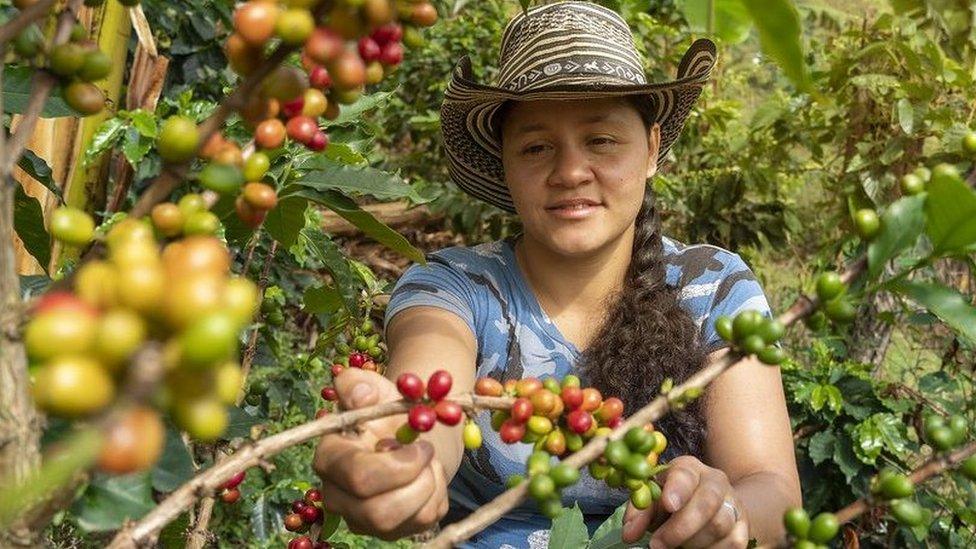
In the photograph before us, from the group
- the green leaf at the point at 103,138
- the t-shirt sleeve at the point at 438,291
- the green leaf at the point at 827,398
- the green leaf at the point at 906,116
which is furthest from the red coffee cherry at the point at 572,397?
the green leaf at the point at 906,116

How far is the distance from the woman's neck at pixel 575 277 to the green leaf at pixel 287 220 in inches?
32.9

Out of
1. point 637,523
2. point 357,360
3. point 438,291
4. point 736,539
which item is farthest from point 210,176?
point 438,291

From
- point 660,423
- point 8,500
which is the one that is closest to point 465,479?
point 660,423

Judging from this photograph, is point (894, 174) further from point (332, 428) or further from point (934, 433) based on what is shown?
point (332, 428)

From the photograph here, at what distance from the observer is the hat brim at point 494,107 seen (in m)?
1.70

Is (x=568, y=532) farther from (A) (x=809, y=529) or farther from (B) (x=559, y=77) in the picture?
(B) (x=559, y=77)

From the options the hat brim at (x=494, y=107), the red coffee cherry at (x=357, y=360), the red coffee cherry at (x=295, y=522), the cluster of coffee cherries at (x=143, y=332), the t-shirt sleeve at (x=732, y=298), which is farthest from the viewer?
the t-shirt sleeve at (x=732, y=298)

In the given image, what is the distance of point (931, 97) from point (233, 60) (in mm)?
3105

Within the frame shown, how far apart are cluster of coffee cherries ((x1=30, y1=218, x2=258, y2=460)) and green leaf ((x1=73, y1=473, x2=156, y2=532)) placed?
23 cm

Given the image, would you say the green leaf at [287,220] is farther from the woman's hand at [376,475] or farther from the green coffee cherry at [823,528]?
the green coffee cherry at [823,528]

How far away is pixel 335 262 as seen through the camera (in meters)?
1.46

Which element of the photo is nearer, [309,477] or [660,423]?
[660,423]

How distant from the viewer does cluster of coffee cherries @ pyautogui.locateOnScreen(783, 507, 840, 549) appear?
688 millimetres

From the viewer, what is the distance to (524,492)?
692 mm
